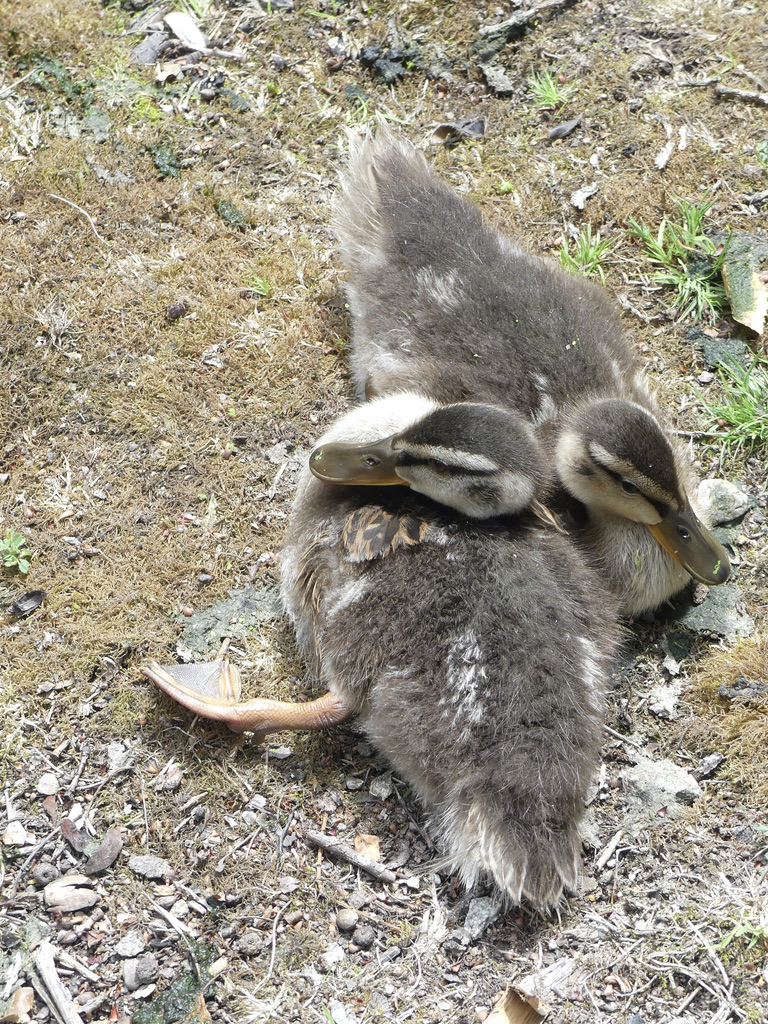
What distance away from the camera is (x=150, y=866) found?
3352mm

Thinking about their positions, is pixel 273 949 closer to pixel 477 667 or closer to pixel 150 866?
pixel 150 866

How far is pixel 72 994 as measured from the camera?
3107 mm

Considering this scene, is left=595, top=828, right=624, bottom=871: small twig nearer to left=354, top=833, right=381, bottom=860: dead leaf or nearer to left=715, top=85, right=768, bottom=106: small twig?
left=354, top=833, right=381, bottom=860: dead leaf

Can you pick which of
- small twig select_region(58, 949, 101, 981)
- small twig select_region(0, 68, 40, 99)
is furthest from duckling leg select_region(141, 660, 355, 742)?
small twig select_region(0, 68, 40, 99)

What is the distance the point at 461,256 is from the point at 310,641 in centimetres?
175

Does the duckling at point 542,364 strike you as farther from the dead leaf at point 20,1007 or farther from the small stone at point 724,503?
the dead leaf at point 20,1007

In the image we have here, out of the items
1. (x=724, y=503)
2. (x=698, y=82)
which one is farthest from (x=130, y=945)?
(x=698, y=82)

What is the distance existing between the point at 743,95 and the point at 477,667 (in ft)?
12.2

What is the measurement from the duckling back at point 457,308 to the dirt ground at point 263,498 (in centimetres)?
48

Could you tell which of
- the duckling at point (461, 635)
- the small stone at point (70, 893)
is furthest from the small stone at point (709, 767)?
the small stone at point (70, 893)

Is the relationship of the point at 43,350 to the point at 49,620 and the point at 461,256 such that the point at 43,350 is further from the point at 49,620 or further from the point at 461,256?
the point at 461,256

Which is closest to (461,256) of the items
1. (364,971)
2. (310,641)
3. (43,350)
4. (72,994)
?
(310,641)

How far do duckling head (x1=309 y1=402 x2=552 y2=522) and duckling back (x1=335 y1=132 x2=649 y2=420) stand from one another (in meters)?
0.35

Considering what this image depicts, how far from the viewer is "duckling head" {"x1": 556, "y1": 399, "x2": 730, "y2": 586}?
11.2 feet
